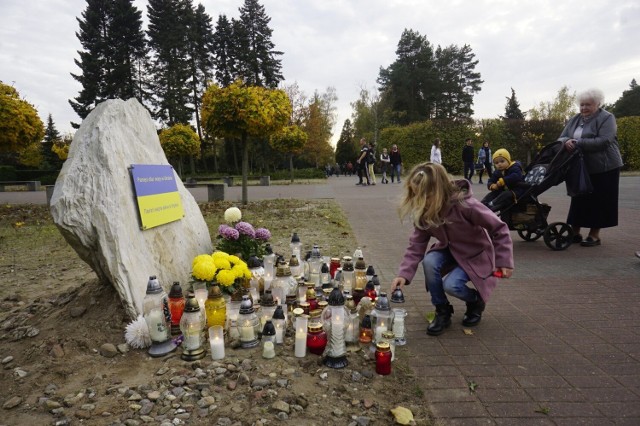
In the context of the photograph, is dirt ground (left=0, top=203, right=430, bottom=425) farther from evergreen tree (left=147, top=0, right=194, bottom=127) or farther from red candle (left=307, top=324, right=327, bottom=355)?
evergreen tree (left=147, top=0, right=194, bottom=127)

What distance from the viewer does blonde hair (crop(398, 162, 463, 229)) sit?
311 centimetres

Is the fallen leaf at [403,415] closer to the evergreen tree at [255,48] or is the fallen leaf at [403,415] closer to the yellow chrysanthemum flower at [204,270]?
the yellow chrysanthemum flower at [204,270]

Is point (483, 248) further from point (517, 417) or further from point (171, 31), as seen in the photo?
point (171, 31)

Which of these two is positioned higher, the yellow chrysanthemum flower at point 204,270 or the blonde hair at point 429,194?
the blonde hair at point 429,194

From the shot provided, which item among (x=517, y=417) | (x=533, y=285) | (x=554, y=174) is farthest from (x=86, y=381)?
(x=554, y=174)

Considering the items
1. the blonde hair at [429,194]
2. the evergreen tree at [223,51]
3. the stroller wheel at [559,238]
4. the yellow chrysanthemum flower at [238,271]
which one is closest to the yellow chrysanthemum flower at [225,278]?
the yellow chrysanthemum flower at [238,271]

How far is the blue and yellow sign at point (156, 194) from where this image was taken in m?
3.66

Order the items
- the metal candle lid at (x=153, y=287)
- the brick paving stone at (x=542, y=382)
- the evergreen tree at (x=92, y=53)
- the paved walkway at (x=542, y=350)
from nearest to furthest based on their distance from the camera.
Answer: the paved walkway at (x=542, y=350) < the brick paving stone at (x=542, y=382) < the metal candle lid at (x=153, y=287) < the evergreen tree at (x=92, y=53)

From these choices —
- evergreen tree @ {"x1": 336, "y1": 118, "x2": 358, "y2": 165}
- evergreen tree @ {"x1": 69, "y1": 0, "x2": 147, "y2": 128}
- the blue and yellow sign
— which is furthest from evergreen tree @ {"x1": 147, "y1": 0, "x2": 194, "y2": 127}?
the blue and yellow sign

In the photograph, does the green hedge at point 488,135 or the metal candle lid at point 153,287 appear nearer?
the metal candle lid at point 153,287

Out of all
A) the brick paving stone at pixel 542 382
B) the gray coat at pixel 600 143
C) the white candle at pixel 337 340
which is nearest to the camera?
the brick paving stone at pixel 542 382

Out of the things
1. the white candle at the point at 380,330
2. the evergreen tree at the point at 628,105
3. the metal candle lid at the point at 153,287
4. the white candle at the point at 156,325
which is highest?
the evergreen tree at the point at 628,105

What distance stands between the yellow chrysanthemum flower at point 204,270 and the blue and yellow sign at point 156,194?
641 mm

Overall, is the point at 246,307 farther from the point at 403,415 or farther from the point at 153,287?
the point at 403,415
